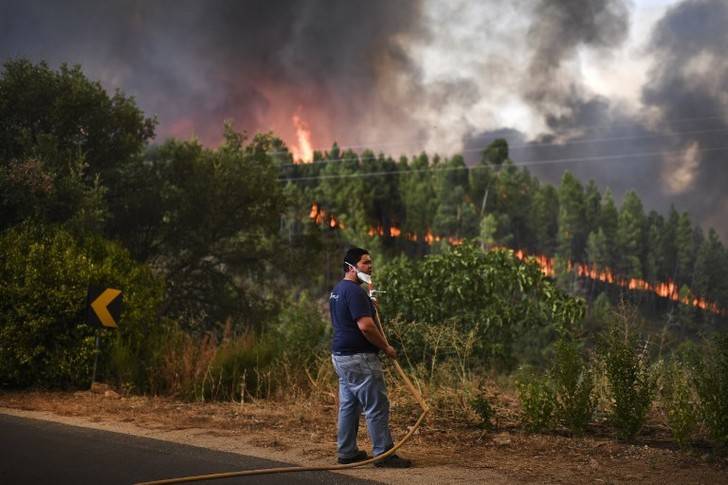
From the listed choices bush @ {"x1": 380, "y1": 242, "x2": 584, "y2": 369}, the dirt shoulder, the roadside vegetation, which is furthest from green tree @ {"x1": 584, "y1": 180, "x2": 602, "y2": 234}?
the dirt shoulder

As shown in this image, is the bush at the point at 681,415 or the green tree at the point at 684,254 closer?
the bush at the point at 681,415

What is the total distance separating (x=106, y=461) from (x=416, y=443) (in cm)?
355

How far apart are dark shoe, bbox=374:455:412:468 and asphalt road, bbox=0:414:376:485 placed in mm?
511

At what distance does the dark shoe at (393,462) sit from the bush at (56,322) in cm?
755

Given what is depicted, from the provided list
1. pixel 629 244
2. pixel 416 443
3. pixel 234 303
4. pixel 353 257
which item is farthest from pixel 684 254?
pixel 353 257

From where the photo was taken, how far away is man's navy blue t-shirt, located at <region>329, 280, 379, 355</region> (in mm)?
7586

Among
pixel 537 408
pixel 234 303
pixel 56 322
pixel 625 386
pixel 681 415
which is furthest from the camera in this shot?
pixel 234 303

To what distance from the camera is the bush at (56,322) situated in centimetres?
1353

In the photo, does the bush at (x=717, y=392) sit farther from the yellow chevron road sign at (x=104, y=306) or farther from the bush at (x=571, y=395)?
the yellow chevron road sign at (x=104, y=306)

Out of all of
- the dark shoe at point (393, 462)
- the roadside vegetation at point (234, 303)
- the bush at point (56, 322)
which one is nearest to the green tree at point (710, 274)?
the roadside vegetation at point (234, 303)

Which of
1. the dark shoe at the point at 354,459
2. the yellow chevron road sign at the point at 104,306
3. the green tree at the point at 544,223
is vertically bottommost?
the dark shoe at the point at 354,459

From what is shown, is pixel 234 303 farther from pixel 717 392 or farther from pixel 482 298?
pixel 717 392

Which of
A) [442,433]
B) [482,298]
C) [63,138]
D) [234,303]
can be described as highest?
[63,138]

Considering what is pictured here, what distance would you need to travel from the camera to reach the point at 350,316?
25.3 feet
